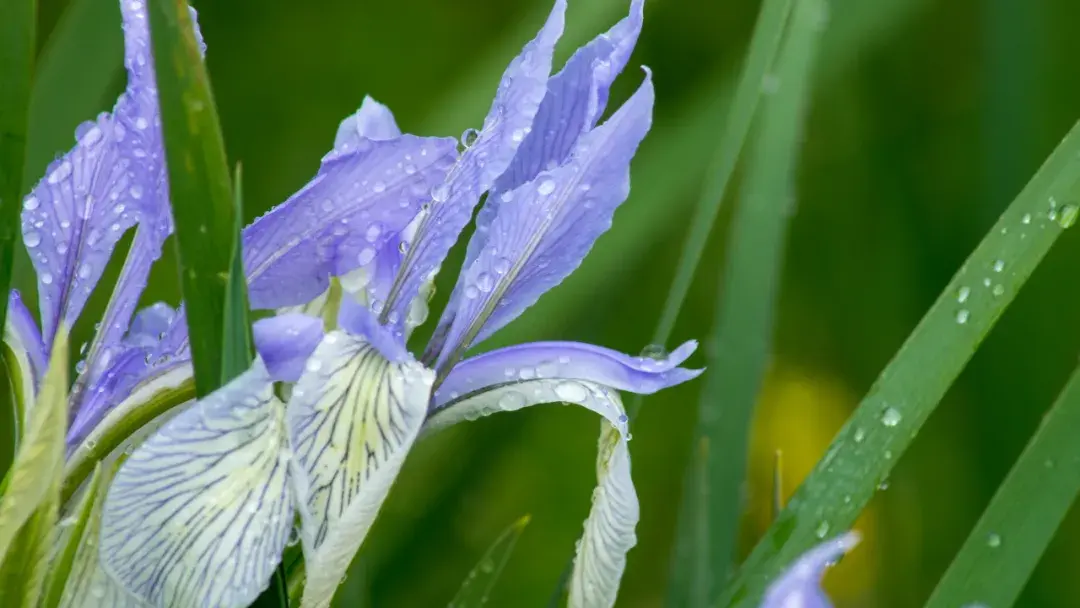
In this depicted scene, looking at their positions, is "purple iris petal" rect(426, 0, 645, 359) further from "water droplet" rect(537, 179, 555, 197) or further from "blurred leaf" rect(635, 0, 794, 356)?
"blurred leaf" rect(635, 0, 794, 356)

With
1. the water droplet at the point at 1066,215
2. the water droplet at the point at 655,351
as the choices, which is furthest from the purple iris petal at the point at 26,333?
the water droplet at the point at 1066,215

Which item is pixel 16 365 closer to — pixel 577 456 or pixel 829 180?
pixel 577 456

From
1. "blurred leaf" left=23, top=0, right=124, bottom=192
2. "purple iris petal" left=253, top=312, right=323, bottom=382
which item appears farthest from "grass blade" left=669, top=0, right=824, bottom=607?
"blurred leaf" left=23, top=0, right=124, bottom=192

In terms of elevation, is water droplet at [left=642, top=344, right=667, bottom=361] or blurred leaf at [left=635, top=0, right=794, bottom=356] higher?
blurred leaf at [left=635, top=0, right=794, bottom=356]

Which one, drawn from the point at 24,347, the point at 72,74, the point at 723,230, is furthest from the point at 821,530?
the point at 723,230

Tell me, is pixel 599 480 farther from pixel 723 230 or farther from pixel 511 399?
pixel 723 230

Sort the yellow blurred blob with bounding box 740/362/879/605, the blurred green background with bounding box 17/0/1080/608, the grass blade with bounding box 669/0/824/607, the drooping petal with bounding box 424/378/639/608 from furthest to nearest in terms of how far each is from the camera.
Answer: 1. the yellow blurred blob with bounding box 740/362/879/605
2. the blurred green background with bounding box 17/0/1080/608
3. the grass blade with bounding box 669/0/824/607
4. the drooping petal with bounding box 424/378/639/608

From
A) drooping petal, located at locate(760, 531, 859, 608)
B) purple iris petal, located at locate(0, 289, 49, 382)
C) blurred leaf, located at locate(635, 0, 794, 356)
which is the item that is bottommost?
drooping petal, located at locate(760, 531, 859, 608)

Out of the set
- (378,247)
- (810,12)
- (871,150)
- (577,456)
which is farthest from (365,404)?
(871,150)
